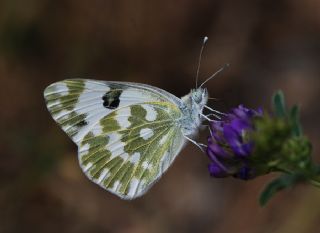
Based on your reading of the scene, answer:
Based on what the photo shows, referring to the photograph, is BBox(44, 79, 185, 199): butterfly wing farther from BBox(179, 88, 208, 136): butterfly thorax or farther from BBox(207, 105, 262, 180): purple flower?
BBox(207, 105, 262, 180): purple flower

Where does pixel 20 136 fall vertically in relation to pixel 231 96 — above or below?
below

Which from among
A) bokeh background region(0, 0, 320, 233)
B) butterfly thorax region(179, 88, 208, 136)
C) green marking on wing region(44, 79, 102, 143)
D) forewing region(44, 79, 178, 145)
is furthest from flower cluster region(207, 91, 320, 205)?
bokeh background region(0, 0, 320, 233)

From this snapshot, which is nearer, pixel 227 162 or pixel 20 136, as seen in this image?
pixel 227 162

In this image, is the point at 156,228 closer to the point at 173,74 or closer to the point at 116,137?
the point at 173,74

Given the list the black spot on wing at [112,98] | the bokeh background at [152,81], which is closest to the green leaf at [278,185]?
the black spot on wing at [112,98]

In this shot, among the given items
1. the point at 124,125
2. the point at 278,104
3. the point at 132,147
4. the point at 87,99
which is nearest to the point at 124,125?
the point at 124,125

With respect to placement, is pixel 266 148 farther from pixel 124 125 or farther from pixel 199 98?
pixel 124 125

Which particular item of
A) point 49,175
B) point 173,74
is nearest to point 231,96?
point 173,74
